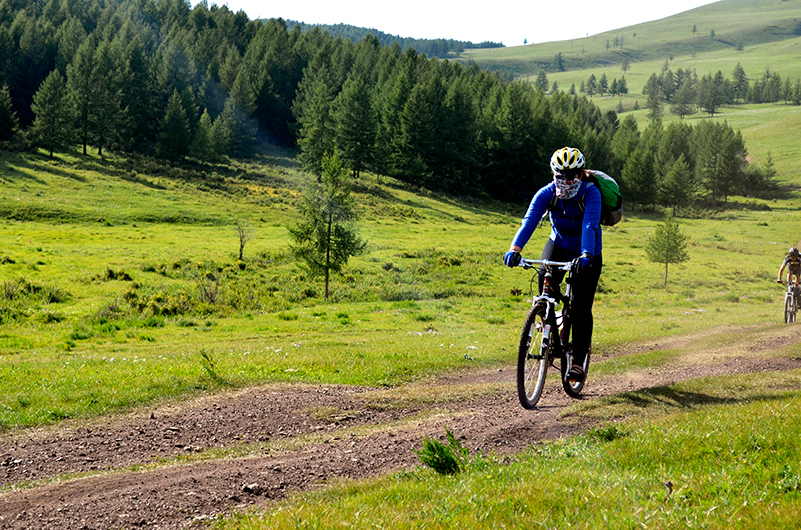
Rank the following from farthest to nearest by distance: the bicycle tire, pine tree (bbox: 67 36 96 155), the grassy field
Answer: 1. pine tree (bbox: 67 36 96 155)
2. the bicycle tire
3. the grassy field

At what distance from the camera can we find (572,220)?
27.9 feet

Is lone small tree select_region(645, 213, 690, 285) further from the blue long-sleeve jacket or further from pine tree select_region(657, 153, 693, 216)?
pine tree select_region(657, 153, 693, 216)

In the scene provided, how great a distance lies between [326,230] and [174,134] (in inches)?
2716

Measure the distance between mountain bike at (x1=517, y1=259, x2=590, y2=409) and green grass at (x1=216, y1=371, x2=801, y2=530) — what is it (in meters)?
1.62

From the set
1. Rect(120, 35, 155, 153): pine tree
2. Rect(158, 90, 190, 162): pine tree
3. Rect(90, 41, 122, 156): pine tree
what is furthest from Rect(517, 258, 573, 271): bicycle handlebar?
Rect(120, 35, 155, 153): pine tree

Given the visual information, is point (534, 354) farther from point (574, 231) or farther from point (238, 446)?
A: point (238, 446)

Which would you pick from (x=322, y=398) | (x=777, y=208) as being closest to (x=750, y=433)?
(x=322, y=398)

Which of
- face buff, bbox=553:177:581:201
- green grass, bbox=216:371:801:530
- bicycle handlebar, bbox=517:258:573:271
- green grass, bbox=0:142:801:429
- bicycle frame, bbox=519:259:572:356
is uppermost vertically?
face buff, bbox=553:177:581:201

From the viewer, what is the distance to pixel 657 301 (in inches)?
1329

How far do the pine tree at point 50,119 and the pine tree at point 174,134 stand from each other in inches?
528

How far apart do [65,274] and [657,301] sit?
1364 inches

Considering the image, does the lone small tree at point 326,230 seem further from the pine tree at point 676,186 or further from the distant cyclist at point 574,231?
the pine tree at point 676,186

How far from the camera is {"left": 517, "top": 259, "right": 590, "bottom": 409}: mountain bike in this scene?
830 centimetres

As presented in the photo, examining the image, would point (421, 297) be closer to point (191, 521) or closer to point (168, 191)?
point (191, 521)
